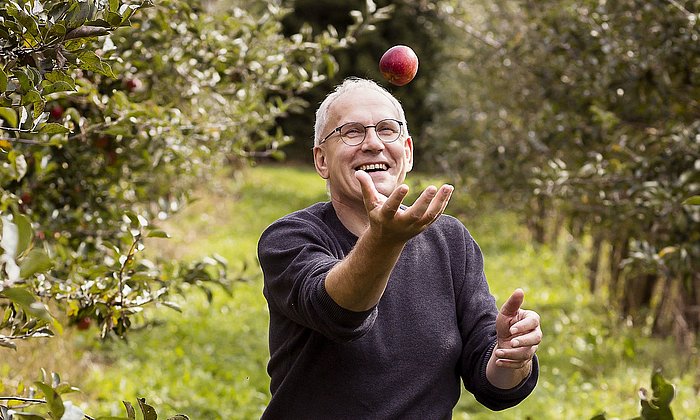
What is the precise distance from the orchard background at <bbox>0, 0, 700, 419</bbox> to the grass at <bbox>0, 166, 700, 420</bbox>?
0.07 feet

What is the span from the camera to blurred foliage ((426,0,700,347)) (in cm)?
398

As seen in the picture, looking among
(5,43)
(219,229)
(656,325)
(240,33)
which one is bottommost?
(219,229)

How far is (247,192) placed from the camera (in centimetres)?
1620

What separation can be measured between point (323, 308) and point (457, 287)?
0.57 m

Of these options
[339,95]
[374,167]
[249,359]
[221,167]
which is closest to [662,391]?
[374,167]

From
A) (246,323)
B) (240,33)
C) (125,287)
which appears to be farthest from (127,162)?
(246,323)

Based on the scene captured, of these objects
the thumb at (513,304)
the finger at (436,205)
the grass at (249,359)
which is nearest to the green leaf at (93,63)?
the finger at (436,205)

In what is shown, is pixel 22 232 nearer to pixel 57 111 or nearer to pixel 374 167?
pixel 374 167

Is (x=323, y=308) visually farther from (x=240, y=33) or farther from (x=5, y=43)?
(x=240, y=33)

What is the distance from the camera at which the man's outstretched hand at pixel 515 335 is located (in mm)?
1864

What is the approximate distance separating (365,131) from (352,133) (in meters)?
0.03

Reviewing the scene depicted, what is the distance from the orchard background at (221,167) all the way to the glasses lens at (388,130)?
0.61 meters

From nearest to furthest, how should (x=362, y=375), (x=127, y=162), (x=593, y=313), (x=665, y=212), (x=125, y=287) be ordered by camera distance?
(x=362, y=375) → (x=125, y=287) → (x=665, y=212) → (x=127, y=162) → (x=593, y=313)

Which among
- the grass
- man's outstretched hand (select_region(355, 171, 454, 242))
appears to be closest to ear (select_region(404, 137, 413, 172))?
man's outstretched hand (select_region(355, 171, 454, 242))
